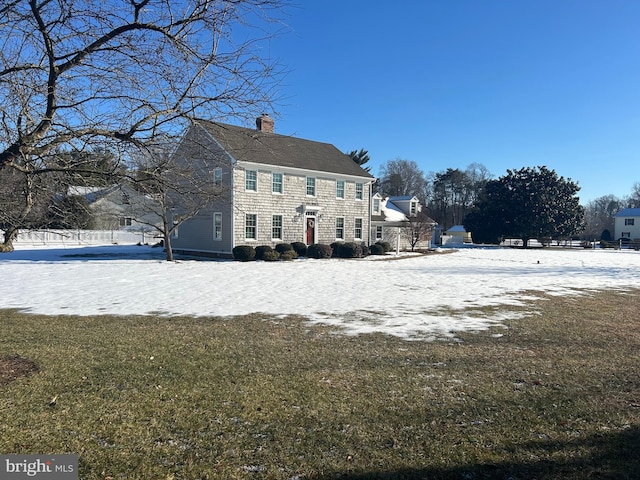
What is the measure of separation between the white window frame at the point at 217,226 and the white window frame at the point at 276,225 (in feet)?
10.3

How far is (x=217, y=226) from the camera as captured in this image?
83.6ft

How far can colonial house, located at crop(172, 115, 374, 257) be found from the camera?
80.3 ft

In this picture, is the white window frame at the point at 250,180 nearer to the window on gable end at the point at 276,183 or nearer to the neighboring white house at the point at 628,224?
the window on gable end at the point at 276,183

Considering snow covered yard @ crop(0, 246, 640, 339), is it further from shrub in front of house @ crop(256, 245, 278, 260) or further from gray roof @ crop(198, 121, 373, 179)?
gray roof @ crop(198, 121, 373, 179)

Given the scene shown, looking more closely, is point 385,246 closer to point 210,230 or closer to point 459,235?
point 210,230

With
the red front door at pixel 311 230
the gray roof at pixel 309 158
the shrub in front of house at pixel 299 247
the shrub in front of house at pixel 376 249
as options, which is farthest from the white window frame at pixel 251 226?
the shrub in front of house at pixel 376 249

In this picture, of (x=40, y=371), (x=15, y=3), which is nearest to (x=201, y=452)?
(x=40, y=371)

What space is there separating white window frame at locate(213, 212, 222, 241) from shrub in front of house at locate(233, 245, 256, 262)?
2.52m

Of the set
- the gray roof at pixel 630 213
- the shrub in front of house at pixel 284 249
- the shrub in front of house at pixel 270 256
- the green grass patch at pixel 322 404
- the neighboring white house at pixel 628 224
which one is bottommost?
the green grass patch at pixel 322 404

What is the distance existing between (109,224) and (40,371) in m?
42.8

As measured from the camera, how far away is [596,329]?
26.4 ft

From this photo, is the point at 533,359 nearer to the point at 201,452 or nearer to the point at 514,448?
the point at 514,448

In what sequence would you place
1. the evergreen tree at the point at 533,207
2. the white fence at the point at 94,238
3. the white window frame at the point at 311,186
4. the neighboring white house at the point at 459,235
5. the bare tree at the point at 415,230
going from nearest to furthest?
the white window frame at the point at 311,186, the bare tree at the point at 415,230, the white fence at the point at 94,238, the evergreen tree at the point at 533,207, the neighboring white house at the point at 459,235

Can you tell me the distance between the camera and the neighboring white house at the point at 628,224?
6288cm
